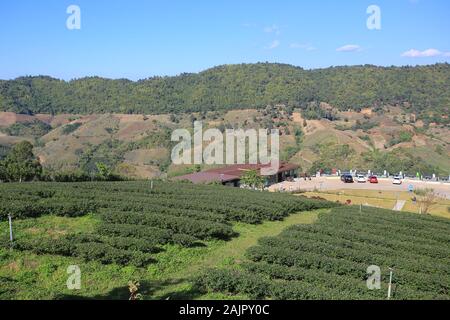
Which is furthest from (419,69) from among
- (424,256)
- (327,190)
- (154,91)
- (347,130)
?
(424,256)

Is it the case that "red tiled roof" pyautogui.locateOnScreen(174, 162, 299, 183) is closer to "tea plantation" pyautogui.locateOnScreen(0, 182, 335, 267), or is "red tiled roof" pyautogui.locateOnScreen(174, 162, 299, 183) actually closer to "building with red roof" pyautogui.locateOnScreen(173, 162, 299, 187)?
"building with red roof" pyautogui.locateOnScreen(173, 162, 299, 187)

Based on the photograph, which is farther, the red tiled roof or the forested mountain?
the forested mountain

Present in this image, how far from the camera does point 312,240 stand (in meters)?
21.5

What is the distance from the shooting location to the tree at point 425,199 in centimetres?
3819

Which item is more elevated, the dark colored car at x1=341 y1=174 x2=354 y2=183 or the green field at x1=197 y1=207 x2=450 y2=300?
the green field at x1=197 y1=207 x2=450 y2=300

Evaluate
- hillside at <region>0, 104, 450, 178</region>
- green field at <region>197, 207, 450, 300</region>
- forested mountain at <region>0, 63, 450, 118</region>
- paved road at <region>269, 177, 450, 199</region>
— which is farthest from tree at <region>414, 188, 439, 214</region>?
forested mountain at <region>0, 63, 450, 118</region>

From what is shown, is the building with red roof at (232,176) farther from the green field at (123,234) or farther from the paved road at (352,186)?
the green field at (123,234)

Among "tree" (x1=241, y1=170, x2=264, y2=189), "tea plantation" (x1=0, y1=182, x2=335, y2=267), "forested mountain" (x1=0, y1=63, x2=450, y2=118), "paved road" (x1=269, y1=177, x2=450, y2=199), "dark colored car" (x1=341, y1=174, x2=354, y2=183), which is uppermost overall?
"forested mountain" (x1=0, y1=63, x2=450, y2=118)

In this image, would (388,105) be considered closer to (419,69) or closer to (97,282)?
(419,69)

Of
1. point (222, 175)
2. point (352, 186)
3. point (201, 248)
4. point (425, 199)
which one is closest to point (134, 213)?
point (201, 248)

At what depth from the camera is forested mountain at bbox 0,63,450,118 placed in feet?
442

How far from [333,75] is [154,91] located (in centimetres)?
6508

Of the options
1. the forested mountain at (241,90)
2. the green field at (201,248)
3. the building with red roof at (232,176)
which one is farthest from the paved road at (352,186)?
the forested mountain at (241,90)

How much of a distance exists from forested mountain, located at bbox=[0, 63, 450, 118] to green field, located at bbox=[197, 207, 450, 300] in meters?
109
